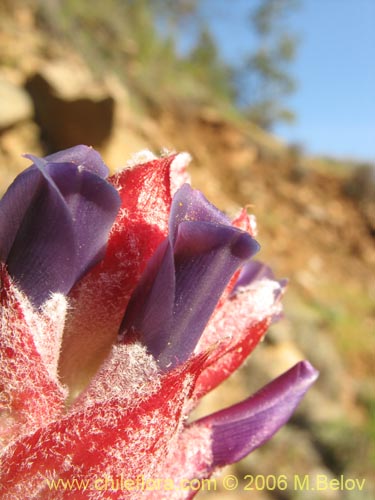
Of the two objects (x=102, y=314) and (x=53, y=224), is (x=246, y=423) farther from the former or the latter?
(x=53, y=224)

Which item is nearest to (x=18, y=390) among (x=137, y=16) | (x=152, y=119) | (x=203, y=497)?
(x=203, y=497)

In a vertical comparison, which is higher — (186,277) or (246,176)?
(246,176)

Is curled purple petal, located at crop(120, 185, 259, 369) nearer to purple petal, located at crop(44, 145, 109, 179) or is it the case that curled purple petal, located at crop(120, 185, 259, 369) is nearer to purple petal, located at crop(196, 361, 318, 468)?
purple petal, located at crop(44, 145, 109, 179)

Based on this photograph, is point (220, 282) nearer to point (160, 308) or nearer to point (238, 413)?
point (160, 308)

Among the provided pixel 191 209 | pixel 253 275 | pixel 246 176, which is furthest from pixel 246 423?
pixel 246 176

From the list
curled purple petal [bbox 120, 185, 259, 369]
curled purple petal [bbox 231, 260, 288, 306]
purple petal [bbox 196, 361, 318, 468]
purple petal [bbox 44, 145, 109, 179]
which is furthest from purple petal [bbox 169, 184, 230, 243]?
purple petal [bbox 196, 361, 318, 468]
